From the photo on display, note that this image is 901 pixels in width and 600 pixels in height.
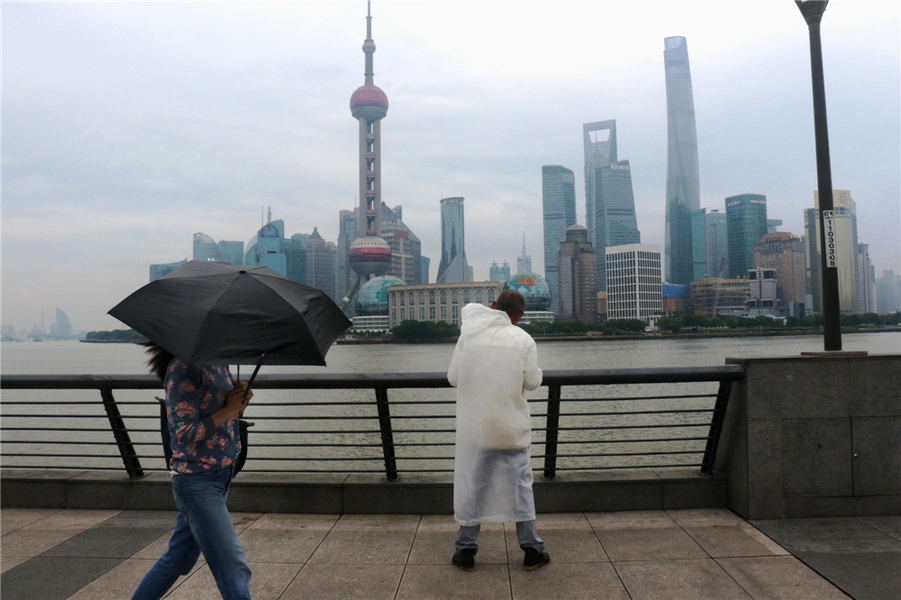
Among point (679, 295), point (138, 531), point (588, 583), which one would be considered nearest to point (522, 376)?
point (588, 583)

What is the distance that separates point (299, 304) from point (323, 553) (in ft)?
7.58

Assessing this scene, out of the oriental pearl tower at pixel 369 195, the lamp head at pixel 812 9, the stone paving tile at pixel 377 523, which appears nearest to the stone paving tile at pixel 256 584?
the stone paving tile at pixel 377 523

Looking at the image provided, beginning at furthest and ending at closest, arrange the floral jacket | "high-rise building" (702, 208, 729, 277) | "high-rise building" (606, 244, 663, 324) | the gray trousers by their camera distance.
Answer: "high-rise building" (702, 208, 729, 277) < "high-rise building" (606, 244, 663, 324) < the gray trousers < the floral jacket

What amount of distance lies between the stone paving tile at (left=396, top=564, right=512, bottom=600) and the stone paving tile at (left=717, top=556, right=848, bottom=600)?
1471 mm

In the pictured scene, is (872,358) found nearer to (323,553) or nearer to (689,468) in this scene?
(689,468)

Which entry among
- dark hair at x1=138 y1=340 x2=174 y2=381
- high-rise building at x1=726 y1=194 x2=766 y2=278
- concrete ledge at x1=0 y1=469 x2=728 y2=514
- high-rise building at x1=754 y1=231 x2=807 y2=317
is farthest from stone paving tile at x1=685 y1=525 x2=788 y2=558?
high-rise building at x1=726 y1=194 x2=766 y2=278

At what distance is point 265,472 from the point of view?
5.60 m

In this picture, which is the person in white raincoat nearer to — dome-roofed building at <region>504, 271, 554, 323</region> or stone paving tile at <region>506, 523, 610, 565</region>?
stone paving tile at <region>506, 523, 610, 565</region>

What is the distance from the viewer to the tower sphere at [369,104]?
7456 inches

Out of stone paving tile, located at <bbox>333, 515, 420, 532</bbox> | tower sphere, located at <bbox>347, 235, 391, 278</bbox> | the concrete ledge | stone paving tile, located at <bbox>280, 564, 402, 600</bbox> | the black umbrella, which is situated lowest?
stone paving tile, located at <bbox>280, 564, 402, 600</bbox>

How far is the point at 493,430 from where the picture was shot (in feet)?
12.9

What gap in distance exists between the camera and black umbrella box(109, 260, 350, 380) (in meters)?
2.63

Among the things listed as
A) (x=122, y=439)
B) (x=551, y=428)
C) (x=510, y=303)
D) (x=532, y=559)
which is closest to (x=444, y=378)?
(x=551, y=428)

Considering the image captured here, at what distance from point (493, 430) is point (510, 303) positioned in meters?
0.85
